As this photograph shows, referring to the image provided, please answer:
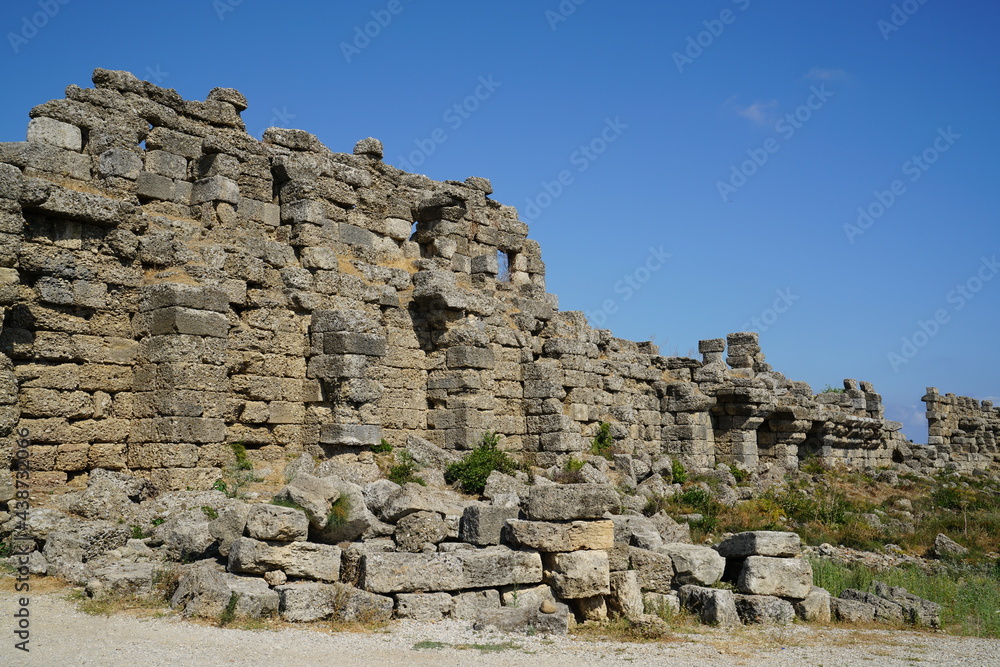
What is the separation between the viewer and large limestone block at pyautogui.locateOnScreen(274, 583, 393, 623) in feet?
26.9

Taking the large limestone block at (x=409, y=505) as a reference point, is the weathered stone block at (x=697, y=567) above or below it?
below

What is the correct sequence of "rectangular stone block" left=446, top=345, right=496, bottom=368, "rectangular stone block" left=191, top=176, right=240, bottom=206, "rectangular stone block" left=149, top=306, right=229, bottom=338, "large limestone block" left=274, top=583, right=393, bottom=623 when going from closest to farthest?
"large limestone block" left=274, top=583, right=393, bottom=623 → "rectangular stone block" left=149, top=306, right=229, bottom=338 → "rectangular stone block" left=191, top=176, right=240, bottom=206 → "rectangular stone block" left=446, top=345, right=496, bottom=368

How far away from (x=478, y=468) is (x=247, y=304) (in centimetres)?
419

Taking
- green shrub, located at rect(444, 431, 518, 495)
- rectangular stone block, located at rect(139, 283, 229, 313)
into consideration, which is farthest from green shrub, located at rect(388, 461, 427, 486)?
rectangular stone block, located at rect(139, 283, 229, 313)

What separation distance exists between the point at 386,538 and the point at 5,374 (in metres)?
4.46

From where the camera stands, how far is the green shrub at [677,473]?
727 inches

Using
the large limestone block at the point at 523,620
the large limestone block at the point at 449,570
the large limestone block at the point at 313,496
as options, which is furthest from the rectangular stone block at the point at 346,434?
the large limestone block at the point at 523,620

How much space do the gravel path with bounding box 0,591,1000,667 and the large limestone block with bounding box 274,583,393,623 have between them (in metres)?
0.27

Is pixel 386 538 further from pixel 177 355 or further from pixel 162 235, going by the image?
pixel 162 235

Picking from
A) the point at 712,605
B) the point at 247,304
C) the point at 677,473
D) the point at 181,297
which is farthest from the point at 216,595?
the point at 677,473

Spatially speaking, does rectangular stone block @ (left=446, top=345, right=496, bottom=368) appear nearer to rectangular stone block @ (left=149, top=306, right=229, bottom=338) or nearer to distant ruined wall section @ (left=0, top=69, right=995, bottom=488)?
distant ruined wall section @ (left=0, top=69, right=995, bottom=488)

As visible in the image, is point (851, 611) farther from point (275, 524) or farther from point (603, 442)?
point (603, 442)

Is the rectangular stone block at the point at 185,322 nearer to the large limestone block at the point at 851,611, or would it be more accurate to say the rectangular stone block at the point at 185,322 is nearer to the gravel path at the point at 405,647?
Answer: the gravel path at the point at 405,647

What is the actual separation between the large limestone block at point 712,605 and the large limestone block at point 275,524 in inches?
167
